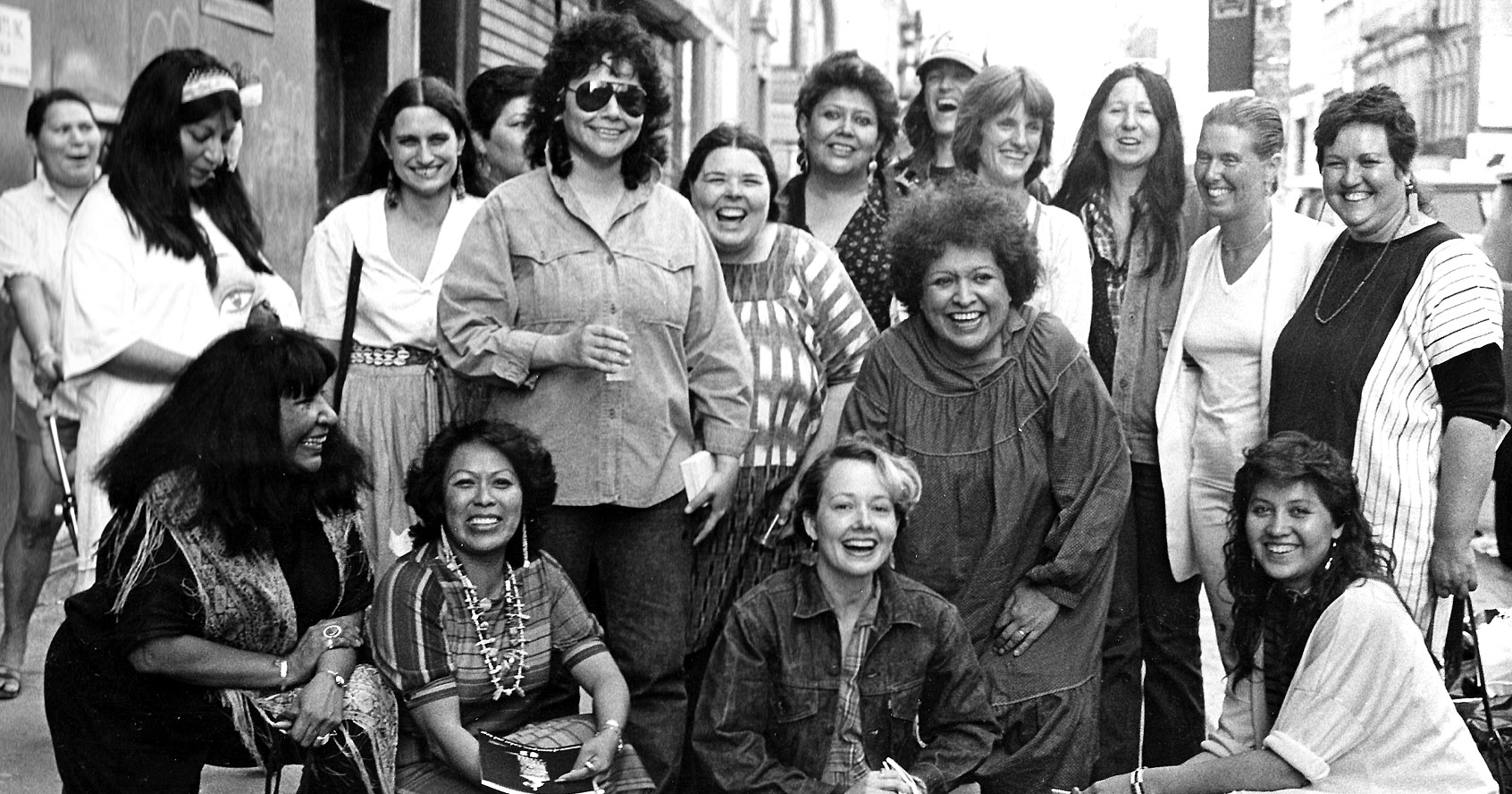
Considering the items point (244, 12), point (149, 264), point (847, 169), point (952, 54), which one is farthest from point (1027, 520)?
point (244, 12)

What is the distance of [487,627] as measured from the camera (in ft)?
13.0

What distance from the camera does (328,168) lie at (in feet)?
30.3

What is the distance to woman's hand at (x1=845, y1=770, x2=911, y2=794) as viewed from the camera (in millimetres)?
3791

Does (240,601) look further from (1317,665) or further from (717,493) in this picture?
(1317,665)

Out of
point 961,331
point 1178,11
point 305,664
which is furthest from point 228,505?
point 1178,11

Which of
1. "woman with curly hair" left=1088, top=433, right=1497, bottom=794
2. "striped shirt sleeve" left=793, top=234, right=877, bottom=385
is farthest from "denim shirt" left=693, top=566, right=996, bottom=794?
"striped shirt sleeve" left=793, top=234, right=877, bottom=385

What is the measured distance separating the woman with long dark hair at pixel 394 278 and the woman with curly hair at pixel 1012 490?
1.27 meters

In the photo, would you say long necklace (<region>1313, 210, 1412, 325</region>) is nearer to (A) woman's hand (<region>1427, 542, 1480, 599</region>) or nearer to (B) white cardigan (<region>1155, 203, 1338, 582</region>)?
(B) white cardigan (<region>1155, 203, 1338, 582</region>)

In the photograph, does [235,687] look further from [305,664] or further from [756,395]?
[756,395]

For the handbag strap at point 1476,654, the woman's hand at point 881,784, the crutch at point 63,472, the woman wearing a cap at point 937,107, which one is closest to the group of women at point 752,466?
the woman's hand at point 881,784

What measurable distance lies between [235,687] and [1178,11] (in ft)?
77.7

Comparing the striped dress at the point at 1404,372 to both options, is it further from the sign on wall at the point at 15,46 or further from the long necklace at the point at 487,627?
the sign on wall at the point at 15,46

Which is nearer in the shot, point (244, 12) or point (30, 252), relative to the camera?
point (30, 252)

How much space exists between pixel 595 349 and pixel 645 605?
688 mm
